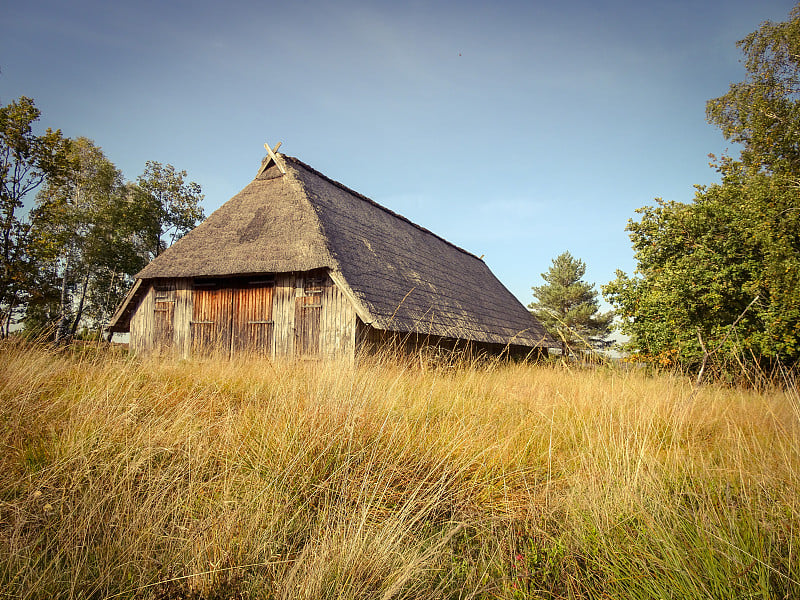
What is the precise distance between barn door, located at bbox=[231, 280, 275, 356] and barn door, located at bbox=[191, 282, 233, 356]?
0.21 m

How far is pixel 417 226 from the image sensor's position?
17.0 metres

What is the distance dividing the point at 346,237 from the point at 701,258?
9344mm

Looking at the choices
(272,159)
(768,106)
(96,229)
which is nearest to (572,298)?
(768,106)

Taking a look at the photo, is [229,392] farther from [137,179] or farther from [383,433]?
[137,179]

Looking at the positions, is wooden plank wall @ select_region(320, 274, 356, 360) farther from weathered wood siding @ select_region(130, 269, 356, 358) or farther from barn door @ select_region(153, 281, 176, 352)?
barn door @ select_region(153, 281, 176, 352)

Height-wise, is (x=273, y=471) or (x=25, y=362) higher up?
(x=25, y=362)

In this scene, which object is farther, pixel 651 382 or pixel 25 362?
pixel 651 382

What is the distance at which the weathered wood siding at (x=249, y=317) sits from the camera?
9344 millimetres

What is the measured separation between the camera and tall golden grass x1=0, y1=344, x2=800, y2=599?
6.58 ft

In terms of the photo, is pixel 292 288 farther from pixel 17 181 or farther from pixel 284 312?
pixel 17 181

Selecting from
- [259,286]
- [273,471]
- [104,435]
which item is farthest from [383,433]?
[259,286]

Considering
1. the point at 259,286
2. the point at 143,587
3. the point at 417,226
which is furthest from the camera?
the point at 417,226

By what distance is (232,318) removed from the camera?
33.9 feet

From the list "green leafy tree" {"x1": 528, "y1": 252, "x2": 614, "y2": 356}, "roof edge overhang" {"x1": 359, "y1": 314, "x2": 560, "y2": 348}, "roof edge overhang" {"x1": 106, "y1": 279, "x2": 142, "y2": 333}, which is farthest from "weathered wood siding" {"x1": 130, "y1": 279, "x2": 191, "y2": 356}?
"green leafy tree" {"x1": 528, "y1": 252, "x2": 614, "y2": 356}
